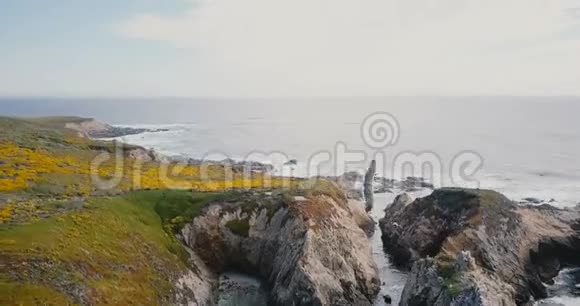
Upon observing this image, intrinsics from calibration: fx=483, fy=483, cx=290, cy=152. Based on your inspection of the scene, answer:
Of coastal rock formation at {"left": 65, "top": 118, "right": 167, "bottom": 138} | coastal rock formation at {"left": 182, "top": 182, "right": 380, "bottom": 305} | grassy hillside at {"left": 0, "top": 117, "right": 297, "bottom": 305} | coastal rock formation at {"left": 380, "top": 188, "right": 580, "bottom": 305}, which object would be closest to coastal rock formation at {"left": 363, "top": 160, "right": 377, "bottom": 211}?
grassy hillside at {"left": 0, "top": 117, "right": 297, "bottom": 305}

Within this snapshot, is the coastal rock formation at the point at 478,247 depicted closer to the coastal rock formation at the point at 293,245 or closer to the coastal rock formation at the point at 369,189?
the coastal rock formation at the point at 293,245

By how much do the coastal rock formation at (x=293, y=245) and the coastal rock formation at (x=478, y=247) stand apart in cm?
553

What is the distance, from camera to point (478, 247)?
47219mm

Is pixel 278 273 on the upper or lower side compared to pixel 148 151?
lower

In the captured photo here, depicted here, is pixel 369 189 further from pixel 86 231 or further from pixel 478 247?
pixel 86 231

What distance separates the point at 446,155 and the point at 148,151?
284ft

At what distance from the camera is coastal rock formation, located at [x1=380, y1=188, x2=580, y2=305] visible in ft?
126

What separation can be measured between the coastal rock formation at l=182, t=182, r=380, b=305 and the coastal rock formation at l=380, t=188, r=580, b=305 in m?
5.53

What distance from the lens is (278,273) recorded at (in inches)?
1791

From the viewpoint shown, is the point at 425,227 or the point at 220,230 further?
the point at 425,227

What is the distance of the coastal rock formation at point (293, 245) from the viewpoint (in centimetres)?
4228

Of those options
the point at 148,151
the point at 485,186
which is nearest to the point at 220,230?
the point at 148,151

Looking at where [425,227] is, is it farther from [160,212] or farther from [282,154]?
[282,154]

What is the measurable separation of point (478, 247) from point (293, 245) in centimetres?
1812
